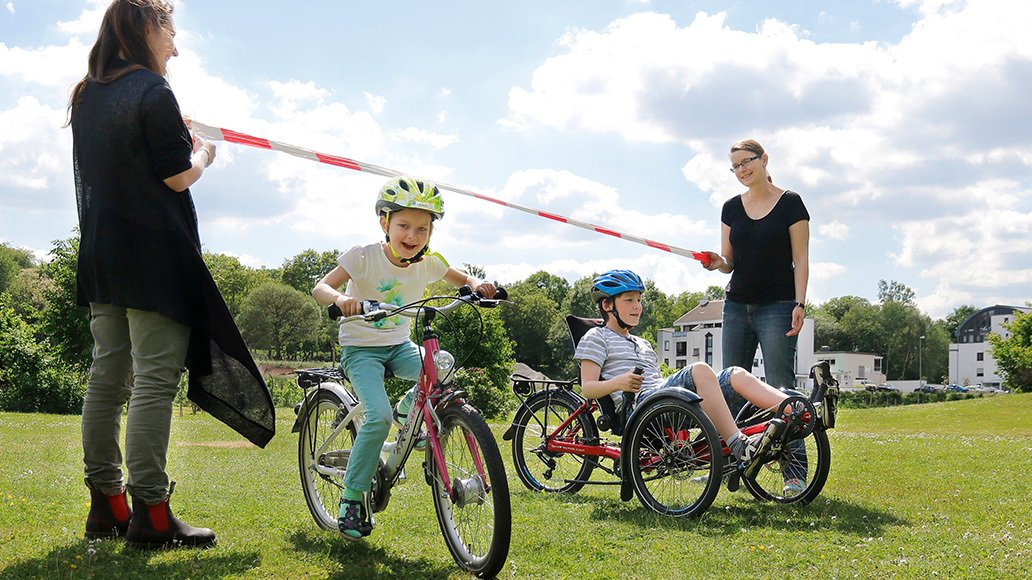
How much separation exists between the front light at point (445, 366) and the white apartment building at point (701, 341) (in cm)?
7129

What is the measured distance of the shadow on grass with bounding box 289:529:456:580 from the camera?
3338mm

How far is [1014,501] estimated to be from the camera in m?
5.35

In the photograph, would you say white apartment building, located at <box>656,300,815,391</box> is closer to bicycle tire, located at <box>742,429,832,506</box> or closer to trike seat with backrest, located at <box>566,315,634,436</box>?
bicycle tire, located at <box>742,429,832,506</box>

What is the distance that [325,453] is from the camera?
4.39 meters

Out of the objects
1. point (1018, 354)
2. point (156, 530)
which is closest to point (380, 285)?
point (156, 530)

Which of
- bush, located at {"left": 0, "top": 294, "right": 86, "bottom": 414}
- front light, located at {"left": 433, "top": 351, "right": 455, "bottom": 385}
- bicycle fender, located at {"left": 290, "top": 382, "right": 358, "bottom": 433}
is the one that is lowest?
bush, located at {"left": 0, "top": 294, "right": 86, "bottom": 414}

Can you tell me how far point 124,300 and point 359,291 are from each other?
110 centimetres

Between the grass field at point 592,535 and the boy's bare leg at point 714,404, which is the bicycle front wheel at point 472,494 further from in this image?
the boy's bare leg at point 714,404

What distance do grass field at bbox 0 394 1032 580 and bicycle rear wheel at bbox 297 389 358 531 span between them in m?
0.16

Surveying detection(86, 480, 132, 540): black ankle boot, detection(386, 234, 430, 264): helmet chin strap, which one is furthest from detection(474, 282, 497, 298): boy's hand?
detection(86, 480, 132, 540): black ankle boot

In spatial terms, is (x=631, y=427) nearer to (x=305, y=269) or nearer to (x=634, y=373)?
(x=634, y=373)

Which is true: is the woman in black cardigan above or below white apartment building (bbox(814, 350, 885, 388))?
above

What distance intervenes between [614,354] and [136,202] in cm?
322

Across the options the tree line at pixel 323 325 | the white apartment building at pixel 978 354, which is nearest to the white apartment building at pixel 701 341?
the tree line at pixel 323 325
